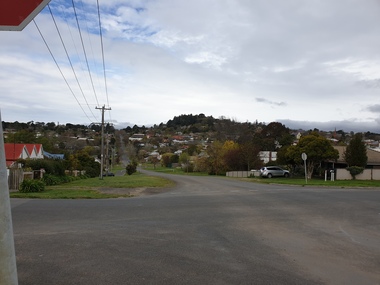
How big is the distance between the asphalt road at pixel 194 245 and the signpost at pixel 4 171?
302 centimetres

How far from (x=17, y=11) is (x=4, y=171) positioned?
96 cm

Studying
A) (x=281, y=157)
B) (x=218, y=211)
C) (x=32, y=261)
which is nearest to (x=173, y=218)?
(x=218, y=211)

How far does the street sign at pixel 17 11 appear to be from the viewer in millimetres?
2062

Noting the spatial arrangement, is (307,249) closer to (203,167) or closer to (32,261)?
(32,261)

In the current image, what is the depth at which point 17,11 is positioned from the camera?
6.81ft

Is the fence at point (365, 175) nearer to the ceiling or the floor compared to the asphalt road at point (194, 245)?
nearer to the floor

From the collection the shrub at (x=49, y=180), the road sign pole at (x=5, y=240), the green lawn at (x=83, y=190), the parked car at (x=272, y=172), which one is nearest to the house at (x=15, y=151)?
the shrub at (x=49, y=180)

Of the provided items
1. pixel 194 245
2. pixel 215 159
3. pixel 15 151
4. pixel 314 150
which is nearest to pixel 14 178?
pixel 194 245

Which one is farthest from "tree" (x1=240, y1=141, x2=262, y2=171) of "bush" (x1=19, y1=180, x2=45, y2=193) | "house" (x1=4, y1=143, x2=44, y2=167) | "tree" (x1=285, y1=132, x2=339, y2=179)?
"bush" (x1=19, y1=180, x2=45, y2=193)

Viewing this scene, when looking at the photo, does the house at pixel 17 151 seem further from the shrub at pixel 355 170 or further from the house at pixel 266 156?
the shrub at pixel 355 170

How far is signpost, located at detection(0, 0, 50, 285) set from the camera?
2.07 metres

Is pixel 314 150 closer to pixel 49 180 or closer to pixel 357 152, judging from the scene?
pixel 357 152

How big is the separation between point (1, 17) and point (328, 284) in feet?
17.1

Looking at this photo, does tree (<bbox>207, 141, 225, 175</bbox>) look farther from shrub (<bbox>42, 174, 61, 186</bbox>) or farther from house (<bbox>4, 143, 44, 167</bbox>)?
shrub (<bbox>42, 174, 61, 186</bbox>)
